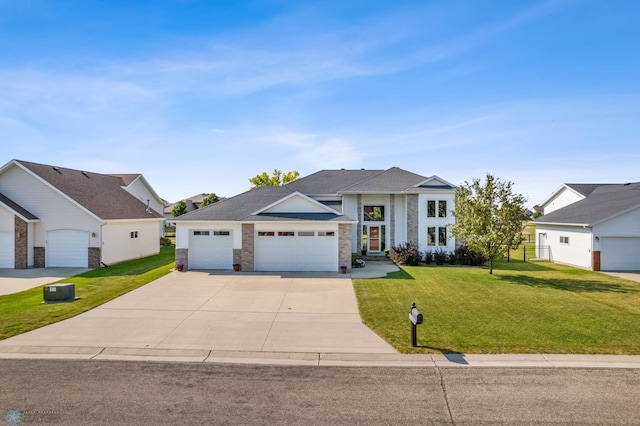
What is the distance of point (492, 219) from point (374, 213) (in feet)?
30.1

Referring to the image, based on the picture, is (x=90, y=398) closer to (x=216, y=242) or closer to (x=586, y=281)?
(x=216, y=242)

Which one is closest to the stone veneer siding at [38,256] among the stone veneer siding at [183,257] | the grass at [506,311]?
the stone veneer siding at [183,257]

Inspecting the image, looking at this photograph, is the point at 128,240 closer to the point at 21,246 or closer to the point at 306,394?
the point at 21,246

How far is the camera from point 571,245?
23.5 m

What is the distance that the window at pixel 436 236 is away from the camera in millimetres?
24578

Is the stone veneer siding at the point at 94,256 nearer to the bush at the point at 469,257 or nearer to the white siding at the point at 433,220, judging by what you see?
the white siding at the point at 433,220

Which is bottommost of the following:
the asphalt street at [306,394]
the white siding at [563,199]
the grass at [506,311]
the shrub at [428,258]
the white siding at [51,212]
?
the asphalt street at [306,394]

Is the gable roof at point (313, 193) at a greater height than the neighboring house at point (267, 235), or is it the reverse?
the gable roof at point (313, 193)

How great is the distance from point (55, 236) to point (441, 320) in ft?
74.2

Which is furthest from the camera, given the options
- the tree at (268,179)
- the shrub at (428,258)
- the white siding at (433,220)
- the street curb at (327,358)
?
the tree at (268,179)

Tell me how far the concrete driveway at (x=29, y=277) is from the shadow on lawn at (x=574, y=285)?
23.0 meters

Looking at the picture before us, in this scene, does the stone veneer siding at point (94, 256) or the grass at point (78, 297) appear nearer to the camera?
the grass at point (78, 297)

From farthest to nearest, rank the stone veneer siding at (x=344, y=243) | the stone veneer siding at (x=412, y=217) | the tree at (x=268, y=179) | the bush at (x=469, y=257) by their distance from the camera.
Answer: the tree at (x=268, y=179) → the stone veneer siding at (x=412, y=217) → the bush at (x=469, y=257) → the stone veneer siding at (x=344, y=243)

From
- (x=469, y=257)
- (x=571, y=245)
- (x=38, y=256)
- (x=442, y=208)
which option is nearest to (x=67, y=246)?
(x=38, y=256)
